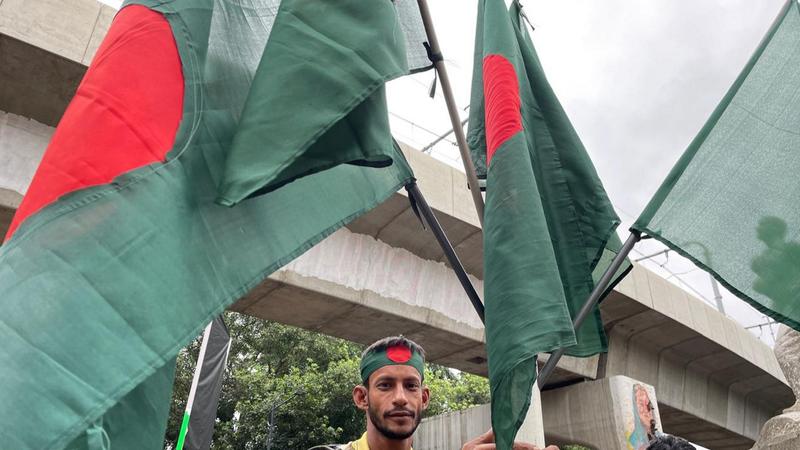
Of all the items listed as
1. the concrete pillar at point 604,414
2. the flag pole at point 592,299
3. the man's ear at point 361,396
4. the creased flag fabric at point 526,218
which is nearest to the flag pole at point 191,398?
the man's ear at point 361,396

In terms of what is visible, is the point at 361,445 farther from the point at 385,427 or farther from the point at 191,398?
the point at 191,398

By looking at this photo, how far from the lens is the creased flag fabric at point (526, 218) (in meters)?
1.95

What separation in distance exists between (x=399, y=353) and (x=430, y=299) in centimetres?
395

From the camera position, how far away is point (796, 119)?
3031mm

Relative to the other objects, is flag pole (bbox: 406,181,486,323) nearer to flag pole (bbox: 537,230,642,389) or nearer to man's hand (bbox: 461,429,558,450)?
flag pole (bbox: 537,230,642,389)

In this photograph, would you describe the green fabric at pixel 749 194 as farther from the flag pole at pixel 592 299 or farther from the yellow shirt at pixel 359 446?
the yellow shirt at pixel 359 446

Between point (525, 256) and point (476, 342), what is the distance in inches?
222

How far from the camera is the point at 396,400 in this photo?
3027mm

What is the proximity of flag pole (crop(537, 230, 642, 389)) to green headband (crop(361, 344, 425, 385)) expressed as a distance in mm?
893

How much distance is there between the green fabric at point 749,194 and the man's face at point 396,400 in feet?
4.62

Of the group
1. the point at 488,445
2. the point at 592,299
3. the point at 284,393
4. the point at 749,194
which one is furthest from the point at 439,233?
the point at 284,393

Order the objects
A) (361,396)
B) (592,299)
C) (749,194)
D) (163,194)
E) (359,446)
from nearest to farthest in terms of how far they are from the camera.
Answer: (163,194), (592,299), (749,194), (359,446), (361,396)

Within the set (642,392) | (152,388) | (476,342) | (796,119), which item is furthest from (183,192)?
(642,392)

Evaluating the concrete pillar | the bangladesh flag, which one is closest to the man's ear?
the bangladesh flag
